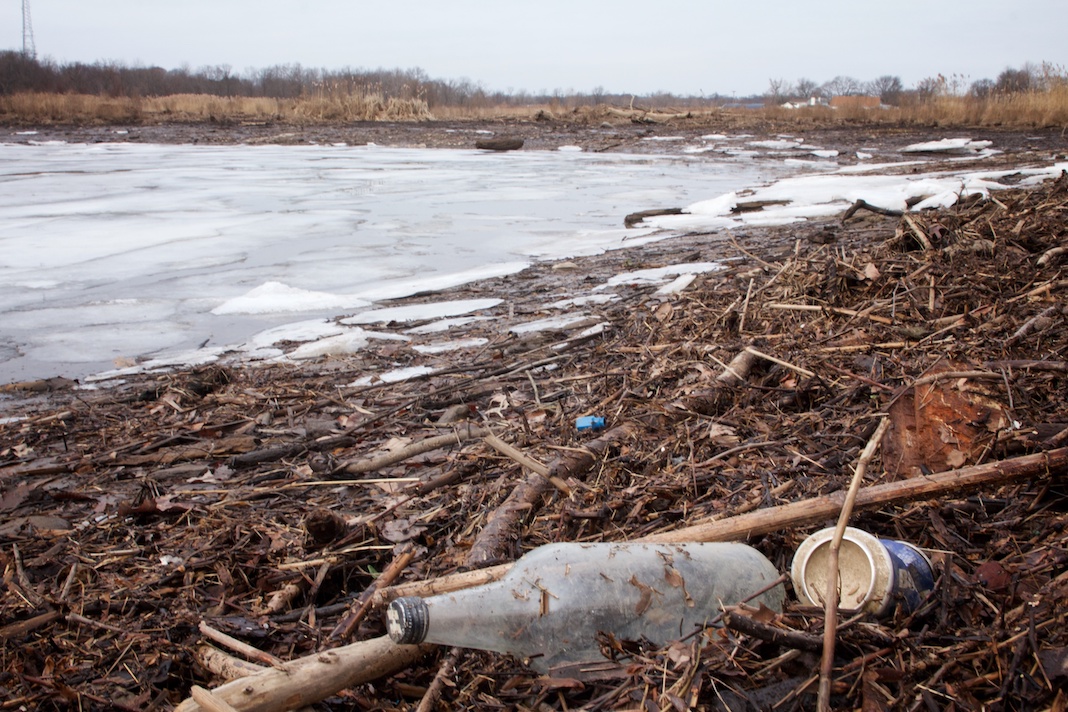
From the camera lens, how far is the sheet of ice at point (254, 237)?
546 centimetres

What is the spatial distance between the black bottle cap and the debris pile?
30cm

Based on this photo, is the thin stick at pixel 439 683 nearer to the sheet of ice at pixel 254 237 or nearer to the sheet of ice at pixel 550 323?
the sheet of ice at pixel 550 323

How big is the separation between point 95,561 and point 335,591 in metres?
0.81

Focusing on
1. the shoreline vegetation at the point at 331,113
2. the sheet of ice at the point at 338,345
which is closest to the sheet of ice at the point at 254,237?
the sheet of ice at the point at 338,345

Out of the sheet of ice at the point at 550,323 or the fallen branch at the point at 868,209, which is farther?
the fallen branch at the point at 868,209

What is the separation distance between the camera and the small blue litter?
2770mm

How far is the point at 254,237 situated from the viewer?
835cm

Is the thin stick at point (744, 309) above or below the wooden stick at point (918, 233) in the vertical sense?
below

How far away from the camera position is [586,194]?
11594mm

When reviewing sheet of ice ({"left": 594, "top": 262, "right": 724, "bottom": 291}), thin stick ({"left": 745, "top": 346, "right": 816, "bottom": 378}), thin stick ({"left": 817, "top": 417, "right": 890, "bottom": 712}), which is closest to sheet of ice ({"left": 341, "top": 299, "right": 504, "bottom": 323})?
sheet of ice ({"left": 594, "top": 262, "right": 724, "bottom": 291})

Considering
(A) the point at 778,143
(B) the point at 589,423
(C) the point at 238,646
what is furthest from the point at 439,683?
(A) the point at 778,143

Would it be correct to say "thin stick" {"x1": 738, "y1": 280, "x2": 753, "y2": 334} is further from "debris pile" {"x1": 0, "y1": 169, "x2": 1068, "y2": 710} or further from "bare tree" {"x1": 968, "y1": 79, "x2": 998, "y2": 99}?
"bare tree" {"x1": 968, "y1": 79, "x2": 998, "y2": 99}

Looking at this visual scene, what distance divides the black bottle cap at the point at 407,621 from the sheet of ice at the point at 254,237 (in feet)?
12.4

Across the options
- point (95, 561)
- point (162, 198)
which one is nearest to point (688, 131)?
point (162, 198)
